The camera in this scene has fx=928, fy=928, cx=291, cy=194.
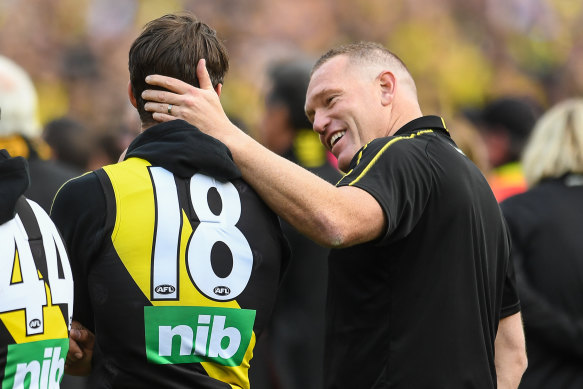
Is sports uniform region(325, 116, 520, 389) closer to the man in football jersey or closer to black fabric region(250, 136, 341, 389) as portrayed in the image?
the man in football jersey

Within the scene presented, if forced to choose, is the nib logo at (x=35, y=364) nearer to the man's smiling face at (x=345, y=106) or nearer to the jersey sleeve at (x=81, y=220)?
the jersey sleeve at (x=81, y=220)

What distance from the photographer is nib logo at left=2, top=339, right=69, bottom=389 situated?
2508 mm

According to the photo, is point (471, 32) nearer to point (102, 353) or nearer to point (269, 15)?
point (269, 15)

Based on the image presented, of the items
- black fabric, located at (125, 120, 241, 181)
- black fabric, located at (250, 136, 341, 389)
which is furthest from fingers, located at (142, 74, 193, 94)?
black fabric, located at (250, 136, 341, 389)

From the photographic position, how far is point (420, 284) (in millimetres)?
3213

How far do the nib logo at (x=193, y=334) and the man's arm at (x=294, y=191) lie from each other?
0.37 m

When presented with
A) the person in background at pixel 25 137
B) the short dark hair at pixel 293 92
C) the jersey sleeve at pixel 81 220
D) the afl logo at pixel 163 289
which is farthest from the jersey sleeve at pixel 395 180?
the short dark hair at pixel 293 92

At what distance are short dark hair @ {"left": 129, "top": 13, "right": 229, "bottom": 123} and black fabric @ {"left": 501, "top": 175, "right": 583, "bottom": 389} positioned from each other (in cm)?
229

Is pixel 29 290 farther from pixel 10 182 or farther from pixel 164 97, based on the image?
pixel 164 97

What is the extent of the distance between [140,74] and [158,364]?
924 millimetres

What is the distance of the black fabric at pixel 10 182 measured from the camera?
253 cm

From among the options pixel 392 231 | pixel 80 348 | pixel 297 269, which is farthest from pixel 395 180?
pixel 297 269

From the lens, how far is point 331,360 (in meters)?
3.41

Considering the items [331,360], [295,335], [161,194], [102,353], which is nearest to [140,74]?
[161,194]
